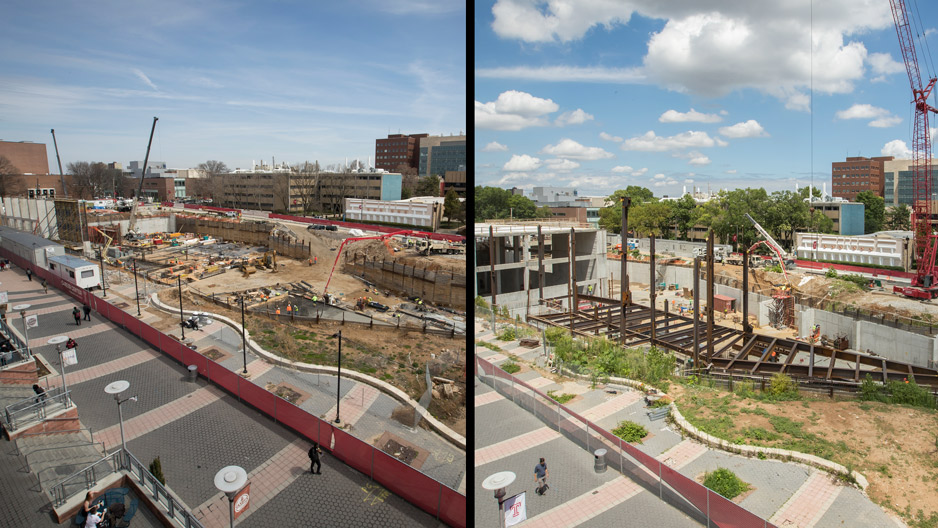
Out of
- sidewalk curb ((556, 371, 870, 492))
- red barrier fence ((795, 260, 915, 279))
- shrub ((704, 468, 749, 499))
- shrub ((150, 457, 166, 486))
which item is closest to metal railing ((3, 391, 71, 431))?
shrub ((150, 457, 166, 486))

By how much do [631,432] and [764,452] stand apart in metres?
1.62

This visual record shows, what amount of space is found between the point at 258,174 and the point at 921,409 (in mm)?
10503

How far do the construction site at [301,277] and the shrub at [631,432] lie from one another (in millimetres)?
3311

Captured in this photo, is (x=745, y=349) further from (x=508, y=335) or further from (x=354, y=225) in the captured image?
(x=354, y=225)

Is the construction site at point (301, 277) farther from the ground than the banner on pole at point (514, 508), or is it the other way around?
the construction site at point (301, 277)

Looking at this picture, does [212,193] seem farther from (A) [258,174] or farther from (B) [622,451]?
(B) [622,451]

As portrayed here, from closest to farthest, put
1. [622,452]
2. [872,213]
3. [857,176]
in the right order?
[622,452]
[872,213]
[857,176]

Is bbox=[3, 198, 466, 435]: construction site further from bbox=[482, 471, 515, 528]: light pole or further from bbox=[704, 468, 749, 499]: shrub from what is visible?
bbox=[704, 468, 749, 499]: shrub

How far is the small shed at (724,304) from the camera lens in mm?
18828

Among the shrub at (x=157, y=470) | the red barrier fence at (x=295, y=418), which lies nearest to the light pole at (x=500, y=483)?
the red barrier fence at (x=295, y=418)

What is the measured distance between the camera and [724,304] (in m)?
18.9

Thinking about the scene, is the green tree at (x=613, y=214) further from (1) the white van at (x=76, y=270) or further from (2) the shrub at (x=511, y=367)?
(1) the white van at (x=76, y=270)

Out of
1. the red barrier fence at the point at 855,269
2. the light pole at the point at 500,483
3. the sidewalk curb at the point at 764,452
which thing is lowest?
the sidewalk curb at the point at 764,452

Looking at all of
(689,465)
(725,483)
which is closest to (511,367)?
(689,465)
